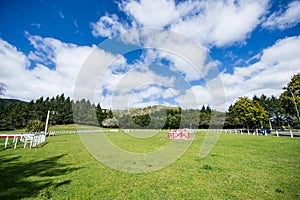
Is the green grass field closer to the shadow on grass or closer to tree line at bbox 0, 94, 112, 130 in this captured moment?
the shadow on grass

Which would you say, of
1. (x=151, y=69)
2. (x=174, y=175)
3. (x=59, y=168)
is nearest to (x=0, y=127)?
(x=151, y=69)

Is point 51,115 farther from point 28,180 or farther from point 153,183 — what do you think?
point 153,183

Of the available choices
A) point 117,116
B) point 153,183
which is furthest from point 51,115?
point 153,183

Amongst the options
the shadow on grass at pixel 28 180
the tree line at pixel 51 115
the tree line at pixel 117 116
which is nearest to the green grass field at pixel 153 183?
the shadow on grass at pixel 28 180

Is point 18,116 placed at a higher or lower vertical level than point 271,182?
higher

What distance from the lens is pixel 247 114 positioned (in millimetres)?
43844

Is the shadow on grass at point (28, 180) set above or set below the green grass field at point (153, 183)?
above

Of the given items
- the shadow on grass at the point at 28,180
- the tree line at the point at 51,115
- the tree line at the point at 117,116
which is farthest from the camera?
the tree line at the point at 51,115

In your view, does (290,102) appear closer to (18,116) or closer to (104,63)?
(104,63)

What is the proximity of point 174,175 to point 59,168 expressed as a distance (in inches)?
184

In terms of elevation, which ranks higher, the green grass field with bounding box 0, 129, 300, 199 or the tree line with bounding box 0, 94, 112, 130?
the tree line with bounding box 0, 94, 112, 130

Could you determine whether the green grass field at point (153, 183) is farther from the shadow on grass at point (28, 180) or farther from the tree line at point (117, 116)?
the tree line at point (117, 116)

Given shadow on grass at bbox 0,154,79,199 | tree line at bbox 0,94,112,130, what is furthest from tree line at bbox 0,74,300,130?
shadow on grass at bbox 0,154,79,199

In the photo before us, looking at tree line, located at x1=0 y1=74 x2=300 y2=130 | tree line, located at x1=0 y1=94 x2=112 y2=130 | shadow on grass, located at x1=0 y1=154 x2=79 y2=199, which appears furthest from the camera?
tree line, located at x1=0 y1=94 x2=112 y2=130
